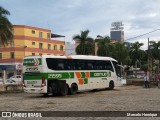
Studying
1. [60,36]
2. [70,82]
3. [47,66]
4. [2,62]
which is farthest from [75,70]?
[60,36]

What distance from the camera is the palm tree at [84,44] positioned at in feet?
261

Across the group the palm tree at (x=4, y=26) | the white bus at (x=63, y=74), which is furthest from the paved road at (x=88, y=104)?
the palm tree at (x=4, y=26)

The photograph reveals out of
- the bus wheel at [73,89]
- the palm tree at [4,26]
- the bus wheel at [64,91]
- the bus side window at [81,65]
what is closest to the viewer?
the bus wheel at [64,91]

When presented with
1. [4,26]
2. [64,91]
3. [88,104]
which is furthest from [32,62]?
[4,26]

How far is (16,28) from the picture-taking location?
81375mm

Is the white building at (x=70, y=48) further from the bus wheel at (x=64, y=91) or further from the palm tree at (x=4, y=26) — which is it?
the bus wheel at (x=64, y=91)

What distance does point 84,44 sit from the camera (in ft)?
262

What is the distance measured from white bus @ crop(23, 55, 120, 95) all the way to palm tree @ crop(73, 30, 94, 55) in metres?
44.4

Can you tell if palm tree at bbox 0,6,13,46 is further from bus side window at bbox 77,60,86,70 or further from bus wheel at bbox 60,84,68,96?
bus wheel at bbox 60,84,68,96

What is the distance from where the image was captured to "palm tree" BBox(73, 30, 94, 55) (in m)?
79.7

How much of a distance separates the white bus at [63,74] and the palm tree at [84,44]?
4442cm

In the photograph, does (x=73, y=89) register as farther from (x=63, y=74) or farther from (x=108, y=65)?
(x=108, y=65)

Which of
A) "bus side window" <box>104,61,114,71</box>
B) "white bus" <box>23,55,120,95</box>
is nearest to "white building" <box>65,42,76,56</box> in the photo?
"bus side window" <box>104,61,114,71</box>

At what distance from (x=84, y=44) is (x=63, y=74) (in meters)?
50.8
